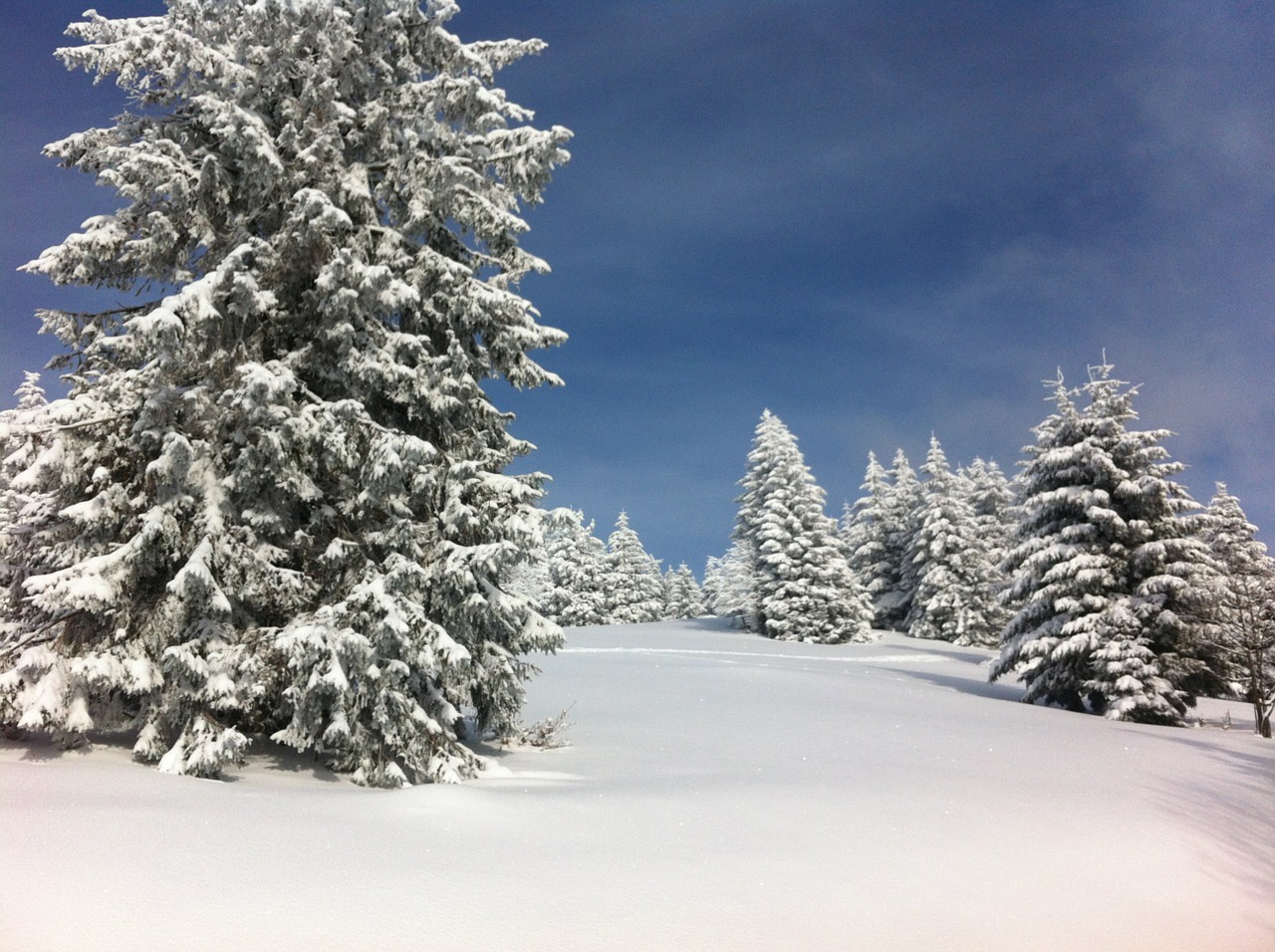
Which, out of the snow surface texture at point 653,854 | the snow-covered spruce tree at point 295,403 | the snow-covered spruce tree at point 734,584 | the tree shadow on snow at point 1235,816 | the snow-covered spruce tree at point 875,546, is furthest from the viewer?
the snow-covered spruce tree at point 875,546

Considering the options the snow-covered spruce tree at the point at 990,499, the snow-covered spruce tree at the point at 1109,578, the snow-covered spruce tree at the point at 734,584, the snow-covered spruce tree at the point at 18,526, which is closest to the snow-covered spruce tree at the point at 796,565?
the snow-covered spruce tree at the point at 734,584

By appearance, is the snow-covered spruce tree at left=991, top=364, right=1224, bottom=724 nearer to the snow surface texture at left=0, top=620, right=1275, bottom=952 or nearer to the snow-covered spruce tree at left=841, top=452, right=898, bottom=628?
the snow surface texture at left=0, top=620, right=1275, bottom=952

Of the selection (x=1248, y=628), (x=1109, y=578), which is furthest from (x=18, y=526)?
(x=1248, y=628)

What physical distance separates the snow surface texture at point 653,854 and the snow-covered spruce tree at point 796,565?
87.0ft

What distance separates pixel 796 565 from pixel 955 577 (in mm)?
9391

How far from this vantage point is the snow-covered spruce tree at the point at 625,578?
56.3m

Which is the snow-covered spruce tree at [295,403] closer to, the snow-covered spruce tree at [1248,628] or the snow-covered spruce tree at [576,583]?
the snow-covered spruce tree at [1248,628]

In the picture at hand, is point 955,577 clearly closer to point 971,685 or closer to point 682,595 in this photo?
point 971,685

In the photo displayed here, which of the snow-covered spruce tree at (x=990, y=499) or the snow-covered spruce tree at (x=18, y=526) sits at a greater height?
the snow-covered spruce tree at (x=990, y=499)

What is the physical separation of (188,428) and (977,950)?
8900 mm

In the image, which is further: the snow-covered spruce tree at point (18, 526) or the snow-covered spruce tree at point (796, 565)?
the snow-covered spruce tree at point (796, 565)

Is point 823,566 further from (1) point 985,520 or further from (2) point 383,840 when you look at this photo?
(2) point 383,840

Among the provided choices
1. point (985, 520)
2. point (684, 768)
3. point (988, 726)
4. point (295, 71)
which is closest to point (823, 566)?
point (985, 520)

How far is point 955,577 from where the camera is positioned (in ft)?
132
